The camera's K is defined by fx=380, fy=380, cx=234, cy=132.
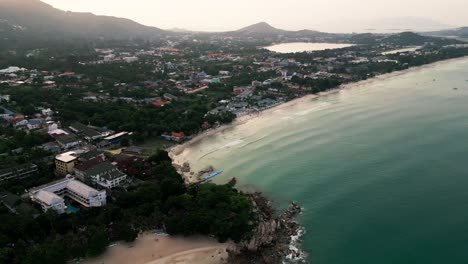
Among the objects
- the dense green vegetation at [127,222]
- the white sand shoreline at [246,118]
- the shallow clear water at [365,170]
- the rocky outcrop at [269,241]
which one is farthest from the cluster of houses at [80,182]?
the rocky outcrop at [269,241]

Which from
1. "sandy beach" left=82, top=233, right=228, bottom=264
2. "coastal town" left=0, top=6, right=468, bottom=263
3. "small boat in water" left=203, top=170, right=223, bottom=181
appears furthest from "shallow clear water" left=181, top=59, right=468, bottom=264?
"sandy beach" left=82, top=233, right=228, bottom=264

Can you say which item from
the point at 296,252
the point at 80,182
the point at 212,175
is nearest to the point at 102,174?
the point at 80,182

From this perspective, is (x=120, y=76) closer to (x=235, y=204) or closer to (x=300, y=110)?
(x=300, y=110)

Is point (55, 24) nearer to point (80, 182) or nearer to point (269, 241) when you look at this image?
point (80, 182)

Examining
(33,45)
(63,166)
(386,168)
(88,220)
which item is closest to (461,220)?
(386,168)

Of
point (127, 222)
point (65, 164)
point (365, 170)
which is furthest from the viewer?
point (365, 170)

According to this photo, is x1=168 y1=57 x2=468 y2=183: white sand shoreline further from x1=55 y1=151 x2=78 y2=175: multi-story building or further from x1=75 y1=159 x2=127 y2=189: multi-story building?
x1=55 y1=151 x2=78 y2=175: multi-story building
